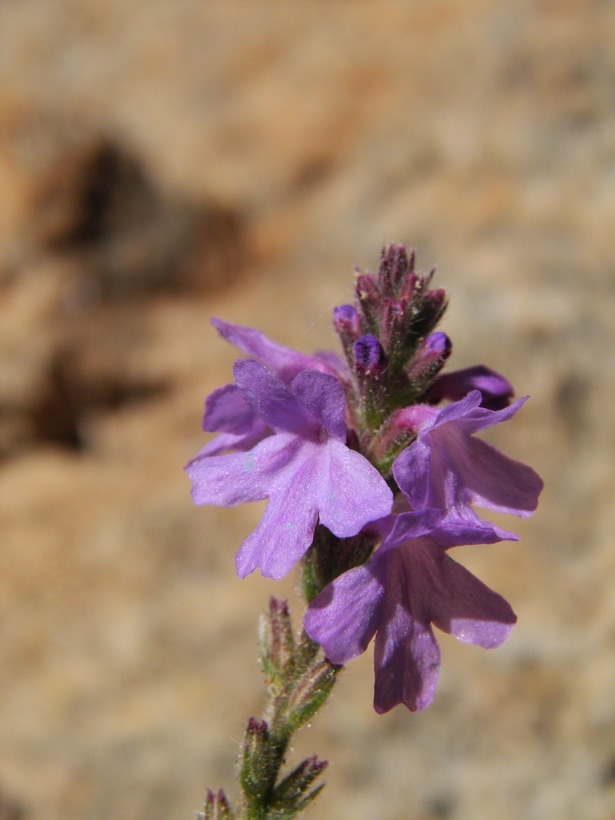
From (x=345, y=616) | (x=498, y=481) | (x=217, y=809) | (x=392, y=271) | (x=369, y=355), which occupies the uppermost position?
(x=392, y=271)

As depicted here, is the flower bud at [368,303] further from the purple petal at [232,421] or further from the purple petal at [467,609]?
the purple petal at [467,609]

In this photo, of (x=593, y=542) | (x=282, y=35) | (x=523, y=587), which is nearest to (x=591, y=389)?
(x=593, y=542)

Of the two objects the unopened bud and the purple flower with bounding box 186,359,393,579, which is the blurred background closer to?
the unopened bud

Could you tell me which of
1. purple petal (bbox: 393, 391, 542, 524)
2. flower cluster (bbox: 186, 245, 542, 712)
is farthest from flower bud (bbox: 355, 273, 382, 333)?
purple petal (bbox: 393, 391, 542, 524)

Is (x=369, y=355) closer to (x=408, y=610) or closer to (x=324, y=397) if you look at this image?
(x=324, y=397)

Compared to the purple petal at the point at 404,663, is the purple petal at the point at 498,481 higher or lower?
higher

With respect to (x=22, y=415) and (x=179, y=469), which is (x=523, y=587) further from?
(x=22, y=415)

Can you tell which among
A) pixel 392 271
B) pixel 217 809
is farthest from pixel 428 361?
pixel 217 809

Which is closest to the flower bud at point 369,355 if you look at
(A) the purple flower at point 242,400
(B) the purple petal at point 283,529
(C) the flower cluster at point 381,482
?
(C) the flower cluster at point 381,482
